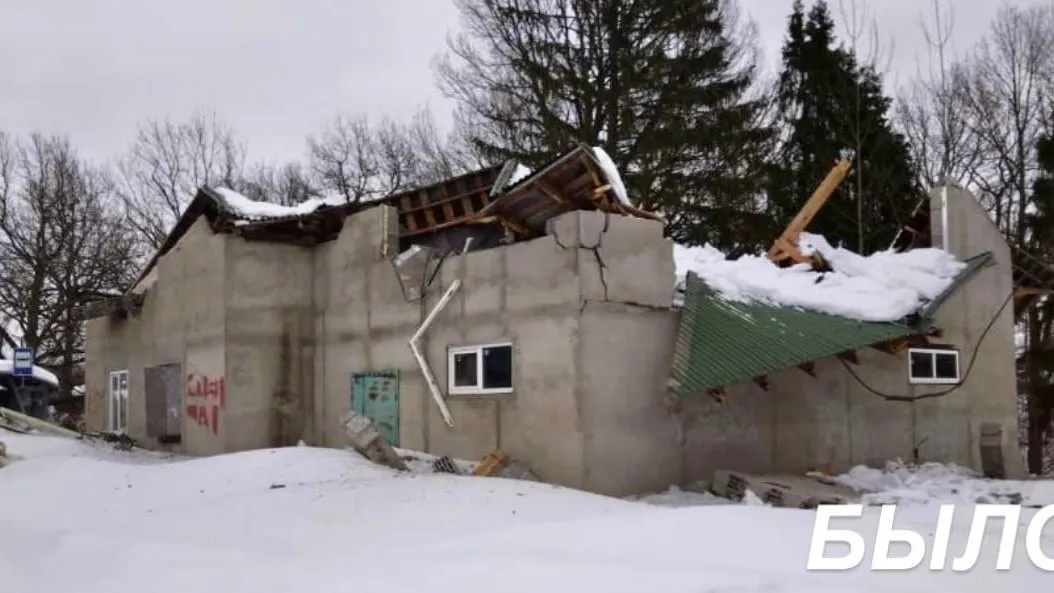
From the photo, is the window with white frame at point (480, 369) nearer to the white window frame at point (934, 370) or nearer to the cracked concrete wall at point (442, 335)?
the cracked concrete wall at point (442, 335)

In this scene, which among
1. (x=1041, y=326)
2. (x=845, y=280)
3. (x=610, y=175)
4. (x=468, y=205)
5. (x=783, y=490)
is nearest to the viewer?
(x=783, y=490)

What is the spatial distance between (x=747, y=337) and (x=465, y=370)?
3.95 meters

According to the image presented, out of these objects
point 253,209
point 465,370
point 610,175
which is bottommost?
point 465,370

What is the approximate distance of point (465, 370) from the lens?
1385 cm

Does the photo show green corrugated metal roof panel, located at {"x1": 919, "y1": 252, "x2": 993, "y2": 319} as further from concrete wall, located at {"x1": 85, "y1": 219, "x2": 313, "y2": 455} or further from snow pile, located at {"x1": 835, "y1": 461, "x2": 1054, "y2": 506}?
concrete wall, located at {"x1": 85, "y1": 219, "x2": 313, "y2": 455}

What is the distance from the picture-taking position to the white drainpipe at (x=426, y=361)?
13.9m

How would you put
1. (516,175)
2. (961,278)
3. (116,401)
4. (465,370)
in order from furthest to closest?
(116,401) → (961,278) → (516,175) → (465,370)

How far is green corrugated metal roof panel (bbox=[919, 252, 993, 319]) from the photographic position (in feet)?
48.5

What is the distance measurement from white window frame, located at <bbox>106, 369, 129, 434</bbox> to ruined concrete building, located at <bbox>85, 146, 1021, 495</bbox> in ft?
2.54

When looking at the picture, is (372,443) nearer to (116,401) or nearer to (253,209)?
(253,209)

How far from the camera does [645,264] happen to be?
12742 mm

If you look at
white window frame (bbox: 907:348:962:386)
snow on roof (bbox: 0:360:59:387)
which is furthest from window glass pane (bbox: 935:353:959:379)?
snow on roof (bbox: 0:360:59:387)

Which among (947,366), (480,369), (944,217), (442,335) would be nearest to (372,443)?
(480,369)

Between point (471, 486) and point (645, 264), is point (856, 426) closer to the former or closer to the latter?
point (645, 264)
